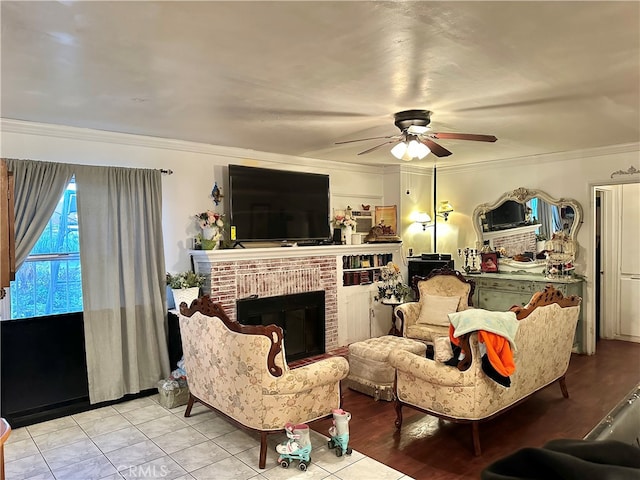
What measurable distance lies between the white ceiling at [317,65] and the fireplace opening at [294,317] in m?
2.00

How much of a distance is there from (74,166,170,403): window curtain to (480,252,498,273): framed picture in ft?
14.3

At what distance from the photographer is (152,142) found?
14.3ft

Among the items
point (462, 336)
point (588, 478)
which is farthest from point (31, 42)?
point (462, 336)

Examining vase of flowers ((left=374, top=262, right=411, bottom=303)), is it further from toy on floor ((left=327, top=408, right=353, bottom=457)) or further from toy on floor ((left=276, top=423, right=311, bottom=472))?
toy on floor ((left=276, top=423, right=311, bottom=472))

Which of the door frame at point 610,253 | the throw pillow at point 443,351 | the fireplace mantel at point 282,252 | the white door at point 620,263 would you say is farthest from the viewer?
the door frame at point 610,253

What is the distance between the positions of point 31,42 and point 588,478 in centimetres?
272

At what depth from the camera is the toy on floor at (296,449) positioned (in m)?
2.86

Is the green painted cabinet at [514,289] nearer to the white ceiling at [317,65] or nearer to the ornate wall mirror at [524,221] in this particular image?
the ornate wall mirror at [524,221]

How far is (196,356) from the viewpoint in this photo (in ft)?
11.2

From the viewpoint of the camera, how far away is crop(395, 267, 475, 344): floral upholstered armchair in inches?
195

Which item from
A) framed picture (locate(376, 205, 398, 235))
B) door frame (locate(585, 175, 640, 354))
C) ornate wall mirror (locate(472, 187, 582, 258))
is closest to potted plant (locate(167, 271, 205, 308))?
framed picture (locate(376, 205, 398, 235))

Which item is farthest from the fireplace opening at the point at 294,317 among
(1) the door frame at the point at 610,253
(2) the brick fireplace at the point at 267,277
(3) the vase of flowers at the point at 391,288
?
(1) the door frame at the point at 610,253

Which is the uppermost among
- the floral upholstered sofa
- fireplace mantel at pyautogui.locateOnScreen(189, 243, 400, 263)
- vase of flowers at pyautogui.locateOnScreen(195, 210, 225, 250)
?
vase of flowers at pyautogui.locateOnScreen(195, 210, 225, 250)

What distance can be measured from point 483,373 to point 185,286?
288 centimetres
